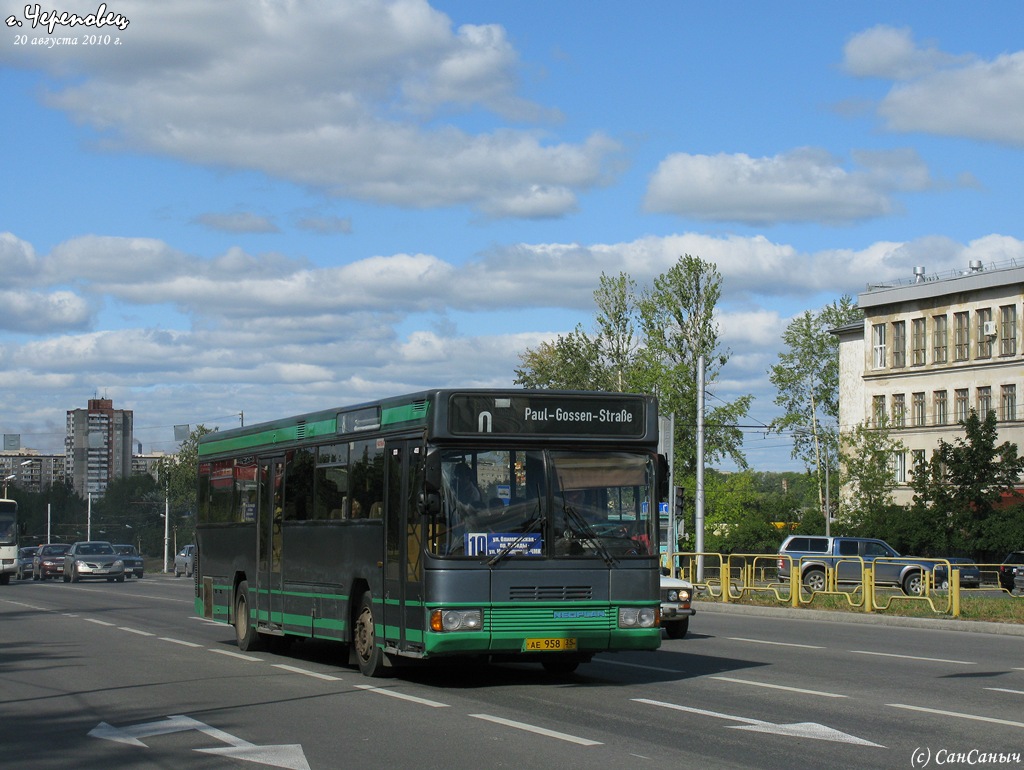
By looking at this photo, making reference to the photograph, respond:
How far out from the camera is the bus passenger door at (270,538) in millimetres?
18234

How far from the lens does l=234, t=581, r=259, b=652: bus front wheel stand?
19.4m

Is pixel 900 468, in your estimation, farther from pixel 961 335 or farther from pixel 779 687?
pixel 779 687

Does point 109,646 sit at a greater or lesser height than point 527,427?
lesser

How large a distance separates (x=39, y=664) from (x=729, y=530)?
56.4 meters

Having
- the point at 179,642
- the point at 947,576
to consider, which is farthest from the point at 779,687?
the point at 947,576

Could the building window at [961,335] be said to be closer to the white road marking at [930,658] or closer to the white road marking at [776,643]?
the white road marking at [776,643]

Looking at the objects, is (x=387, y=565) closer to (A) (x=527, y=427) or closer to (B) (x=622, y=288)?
(A) (x=527, y=427)

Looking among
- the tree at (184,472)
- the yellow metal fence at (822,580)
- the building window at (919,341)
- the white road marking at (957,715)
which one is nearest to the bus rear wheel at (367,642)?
the white road marking at (957,715)

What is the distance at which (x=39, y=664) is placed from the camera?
17625mm

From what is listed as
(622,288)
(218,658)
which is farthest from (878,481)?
(218,658)

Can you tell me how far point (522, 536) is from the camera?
551 inches

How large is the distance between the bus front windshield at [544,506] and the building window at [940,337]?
65.2 m

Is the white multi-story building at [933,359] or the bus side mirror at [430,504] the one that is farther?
the white multi-story building at [933,359]

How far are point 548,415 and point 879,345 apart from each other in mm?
69607
